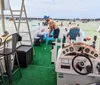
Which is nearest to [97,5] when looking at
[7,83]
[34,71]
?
[34,71]

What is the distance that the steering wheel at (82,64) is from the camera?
2.09 meters

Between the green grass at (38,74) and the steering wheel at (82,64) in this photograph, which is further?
the green grass at (38,74)

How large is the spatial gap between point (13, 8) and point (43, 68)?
2.06 metres

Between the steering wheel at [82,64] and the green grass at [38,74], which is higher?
the steering wheel at [82,64]

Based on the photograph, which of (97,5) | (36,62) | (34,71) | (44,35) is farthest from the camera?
(44,35)

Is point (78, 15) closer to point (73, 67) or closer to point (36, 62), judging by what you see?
point (36, 62)

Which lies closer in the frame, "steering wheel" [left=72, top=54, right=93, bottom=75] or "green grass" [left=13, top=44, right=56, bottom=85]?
"steering wheel" [left=72, top=54, right=93, bottom=75]

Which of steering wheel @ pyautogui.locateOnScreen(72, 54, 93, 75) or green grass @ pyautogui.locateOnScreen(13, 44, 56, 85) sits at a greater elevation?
steering wheel @ pyautogui.locateOnScreen(72, 54, 93, 75)

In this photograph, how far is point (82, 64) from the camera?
6.87ft

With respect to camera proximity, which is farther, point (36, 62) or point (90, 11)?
point (90, 11)

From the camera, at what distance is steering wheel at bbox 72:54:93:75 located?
6.84ft

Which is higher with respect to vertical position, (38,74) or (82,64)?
(82,64)

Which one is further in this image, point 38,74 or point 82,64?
point 38,74

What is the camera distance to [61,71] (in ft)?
7.40
